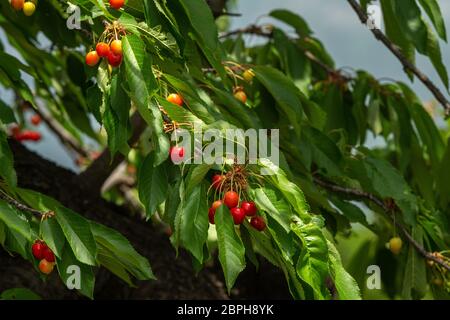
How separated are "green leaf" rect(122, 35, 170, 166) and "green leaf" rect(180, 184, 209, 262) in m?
0.10

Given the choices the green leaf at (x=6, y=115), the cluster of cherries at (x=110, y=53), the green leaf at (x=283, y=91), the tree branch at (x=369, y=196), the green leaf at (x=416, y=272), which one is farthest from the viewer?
the tree branch at (x=369, y=196)

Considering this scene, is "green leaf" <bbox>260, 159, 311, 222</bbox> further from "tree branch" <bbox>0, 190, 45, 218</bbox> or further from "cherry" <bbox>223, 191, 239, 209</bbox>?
"tree branch" <bbox>0, 190, 45, 218</bbox>

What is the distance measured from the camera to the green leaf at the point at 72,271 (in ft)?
5.58

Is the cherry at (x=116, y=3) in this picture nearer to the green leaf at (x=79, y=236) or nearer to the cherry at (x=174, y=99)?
the cherry at (x=174, y=99)

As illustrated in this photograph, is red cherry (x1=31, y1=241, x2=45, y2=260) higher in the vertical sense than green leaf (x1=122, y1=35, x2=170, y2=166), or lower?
lower

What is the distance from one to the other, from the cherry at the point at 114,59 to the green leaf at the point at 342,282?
565 millimetres

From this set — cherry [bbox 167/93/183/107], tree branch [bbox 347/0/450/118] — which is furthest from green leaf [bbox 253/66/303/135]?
cherry [bbox 167/93/183/107]

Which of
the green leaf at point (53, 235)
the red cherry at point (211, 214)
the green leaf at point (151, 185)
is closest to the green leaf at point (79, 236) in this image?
the green leaf at point (53, 235)

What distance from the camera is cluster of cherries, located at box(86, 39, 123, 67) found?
63.5 inches

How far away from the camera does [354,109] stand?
2.94m

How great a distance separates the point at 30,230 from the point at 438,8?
46.4 inches

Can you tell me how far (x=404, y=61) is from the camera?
7.98 ft

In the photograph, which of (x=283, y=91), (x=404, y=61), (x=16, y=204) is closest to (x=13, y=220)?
(x=16, y=204)
